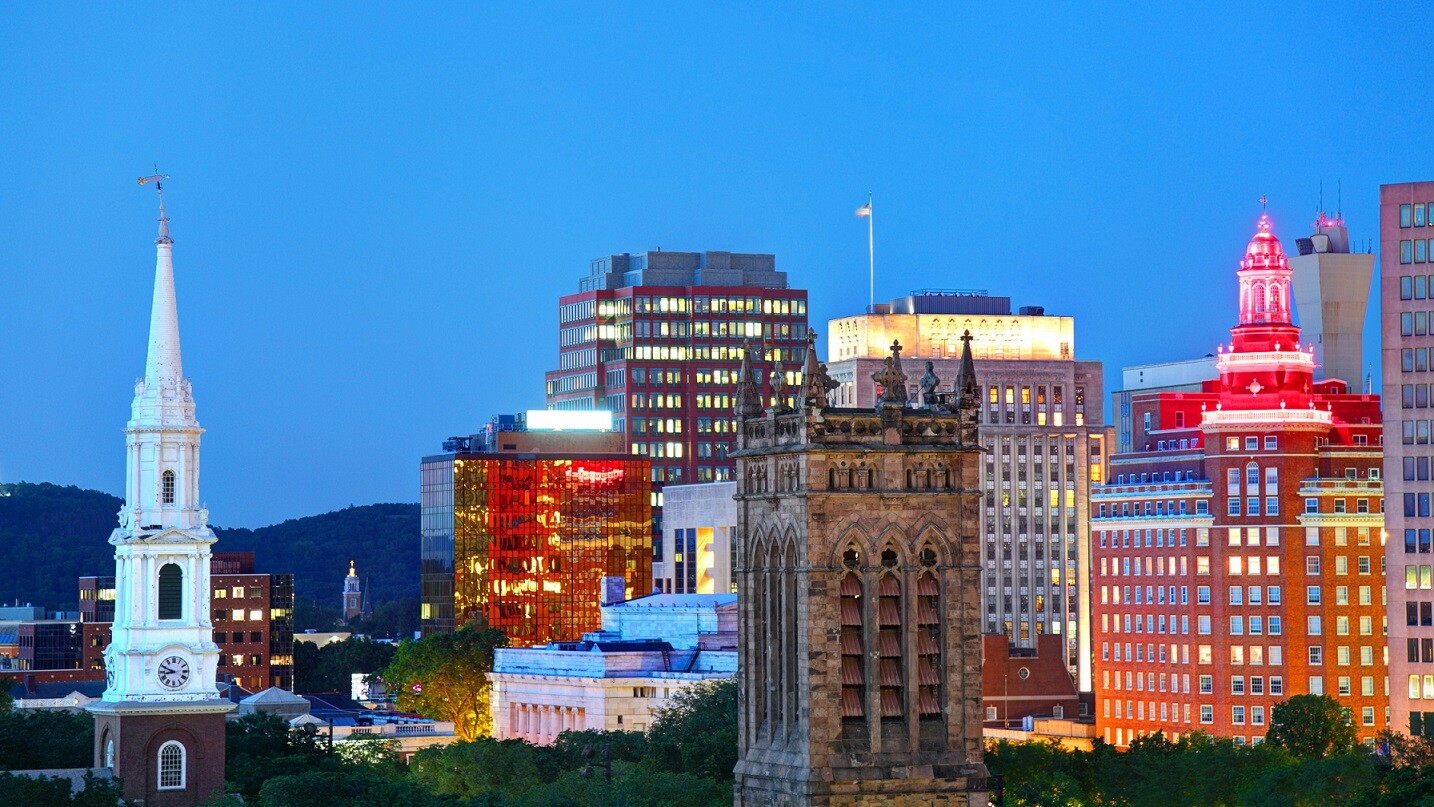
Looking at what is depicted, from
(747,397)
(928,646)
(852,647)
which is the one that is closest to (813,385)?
(747,397)

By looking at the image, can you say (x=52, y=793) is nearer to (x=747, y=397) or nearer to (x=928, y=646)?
(x=747, y=397)

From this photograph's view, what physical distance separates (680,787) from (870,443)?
213 ft

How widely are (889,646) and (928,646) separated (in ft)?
5.55

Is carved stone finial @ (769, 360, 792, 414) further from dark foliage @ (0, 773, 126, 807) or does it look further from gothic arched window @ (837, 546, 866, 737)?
dark foliage @ (0, 773, 126, 807)

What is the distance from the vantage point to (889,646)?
4943 inches

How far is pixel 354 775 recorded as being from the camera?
19025 centimetres

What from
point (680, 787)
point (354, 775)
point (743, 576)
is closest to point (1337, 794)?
point (680, 787)

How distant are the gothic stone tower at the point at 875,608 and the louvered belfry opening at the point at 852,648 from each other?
6 cm

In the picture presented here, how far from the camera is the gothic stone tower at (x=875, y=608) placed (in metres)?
124

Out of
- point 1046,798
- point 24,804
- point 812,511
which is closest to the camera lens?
point 812,511

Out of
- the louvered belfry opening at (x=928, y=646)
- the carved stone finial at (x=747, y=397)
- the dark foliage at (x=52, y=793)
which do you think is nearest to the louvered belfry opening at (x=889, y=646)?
the louvered belfry opening at (x=928, y=646)

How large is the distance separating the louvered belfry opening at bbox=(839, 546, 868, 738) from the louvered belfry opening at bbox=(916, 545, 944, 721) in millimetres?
2515

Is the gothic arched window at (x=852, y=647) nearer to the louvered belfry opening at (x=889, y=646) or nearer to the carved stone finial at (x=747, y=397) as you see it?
the louvered belfry opening at (x=889, y=646)

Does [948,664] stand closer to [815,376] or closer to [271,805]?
[815,376]
